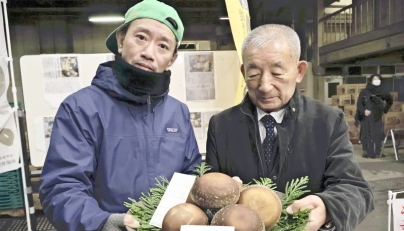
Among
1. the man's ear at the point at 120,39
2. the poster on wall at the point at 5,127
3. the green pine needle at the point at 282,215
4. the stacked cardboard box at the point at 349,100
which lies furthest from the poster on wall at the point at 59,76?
the stacked cardboard box at the point at 349,100

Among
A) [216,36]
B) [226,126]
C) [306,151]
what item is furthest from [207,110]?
[306,151]

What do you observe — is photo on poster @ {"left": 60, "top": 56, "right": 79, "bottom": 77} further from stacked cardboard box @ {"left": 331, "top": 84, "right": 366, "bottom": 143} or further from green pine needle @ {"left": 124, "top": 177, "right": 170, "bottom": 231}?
stacked cardboard box @ {"left": 331, "top": 84, "right": 366, "bottom": 143}

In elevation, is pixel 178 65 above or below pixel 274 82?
above

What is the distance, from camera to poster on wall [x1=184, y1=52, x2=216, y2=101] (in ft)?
8.96

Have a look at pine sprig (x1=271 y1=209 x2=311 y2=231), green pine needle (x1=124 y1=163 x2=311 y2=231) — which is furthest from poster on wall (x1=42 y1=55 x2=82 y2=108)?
pine sprig (x1=271 y1=209 x2=311 y2=231)

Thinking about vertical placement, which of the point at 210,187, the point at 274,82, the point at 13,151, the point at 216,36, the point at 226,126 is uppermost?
the point at 216,36

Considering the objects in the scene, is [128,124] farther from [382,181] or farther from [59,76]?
[382,181]

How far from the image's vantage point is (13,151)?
8.31 ft

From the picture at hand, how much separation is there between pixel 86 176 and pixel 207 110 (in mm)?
1758

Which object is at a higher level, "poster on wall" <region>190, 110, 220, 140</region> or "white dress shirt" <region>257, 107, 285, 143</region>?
"white dress shirt" <region>257, 107, 285, 143</region>

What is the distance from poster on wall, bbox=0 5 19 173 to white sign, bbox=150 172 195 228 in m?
2.09

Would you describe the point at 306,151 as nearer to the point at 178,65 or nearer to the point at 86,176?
the point at 86,176

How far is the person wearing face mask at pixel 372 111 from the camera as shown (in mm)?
3322

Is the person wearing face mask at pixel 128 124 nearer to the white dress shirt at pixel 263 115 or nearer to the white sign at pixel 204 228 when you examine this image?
the white dress shirt at pixel 263 115
